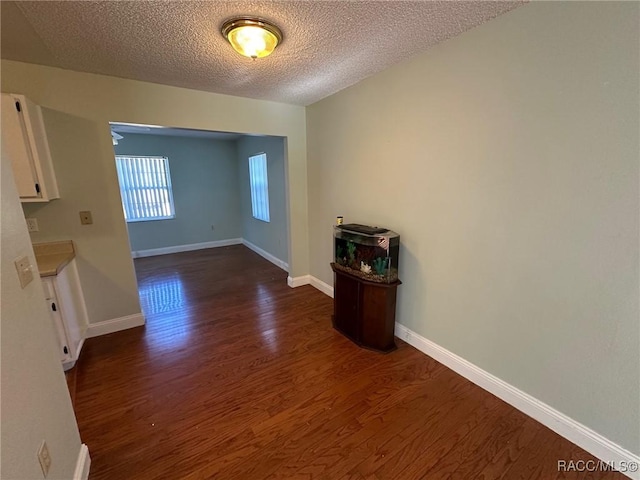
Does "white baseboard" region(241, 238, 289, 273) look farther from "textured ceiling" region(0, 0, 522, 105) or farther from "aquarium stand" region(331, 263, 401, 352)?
"textured ceiling" region(0, 0, 522, 105)

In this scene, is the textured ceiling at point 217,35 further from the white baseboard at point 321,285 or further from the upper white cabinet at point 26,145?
the white baseboard at point 321,285

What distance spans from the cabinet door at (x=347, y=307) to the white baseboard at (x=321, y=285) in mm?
802

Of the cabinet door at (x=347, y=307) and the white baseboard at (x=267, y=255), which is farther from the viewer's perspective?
the white baseboard at (x=267, y=255)

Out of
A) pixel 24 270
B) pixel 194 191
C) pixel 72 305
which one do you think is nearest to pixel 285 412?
pixel 24 270

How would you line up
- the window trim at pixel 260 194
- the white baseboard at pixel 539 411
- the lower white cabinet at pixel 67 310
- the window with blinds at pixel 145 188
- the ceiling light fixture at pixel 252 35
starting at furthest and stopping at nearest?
the window with blinds at pixel 145 188 < the window trim at pixel 260 194 < the lower white cabinet at pixel 67 310 < the ceiling light fixture at pixel 252 35 < the white baseboard at pixel 539 411

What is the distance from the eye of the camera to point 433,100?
203cm

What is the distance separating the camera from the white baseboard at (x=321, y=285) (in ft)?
11.8

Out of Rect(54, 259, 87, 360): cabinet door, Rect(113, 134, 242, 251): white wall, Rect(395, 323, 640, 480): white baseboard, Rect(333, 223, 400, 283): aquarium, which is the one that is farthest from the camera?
Rect(113, 134, 242, 251): white wall

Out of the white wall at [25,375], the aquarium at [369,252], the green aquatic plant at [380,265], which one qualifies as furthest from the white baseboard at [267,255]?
the white wall at [25,375]

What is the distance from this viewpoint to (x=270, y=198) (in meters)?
4.89

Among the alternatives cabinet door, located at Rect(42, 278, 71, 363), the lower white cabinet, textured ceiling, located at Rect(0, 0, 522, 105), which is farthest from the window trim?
cabinet door, located at Rect(42, 278, 71, 363)

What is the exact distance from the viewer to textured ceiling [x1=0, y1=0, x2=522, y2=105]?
1488 mm

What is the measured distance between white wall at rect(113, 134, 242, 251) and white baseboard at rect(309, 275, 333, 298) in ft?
10.7

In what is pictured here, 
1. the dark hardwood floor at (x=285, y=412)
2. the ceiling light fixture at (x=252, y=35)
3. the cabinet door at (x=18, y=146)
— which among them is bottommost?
the dark hardwood floor at (x=285, y=412)
